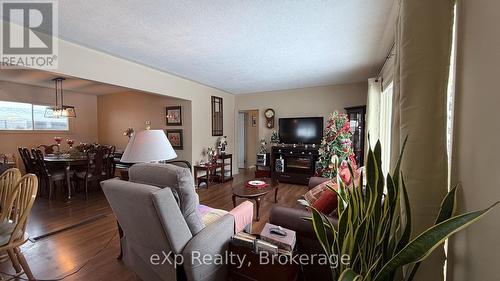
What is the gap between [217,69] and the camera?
3830 millimetres

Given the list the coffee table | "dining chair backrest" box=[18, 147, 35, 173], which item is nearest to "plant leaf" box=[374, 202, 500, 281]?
the coffee table

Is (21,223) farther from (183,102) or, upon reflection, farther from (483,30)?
(183,102)

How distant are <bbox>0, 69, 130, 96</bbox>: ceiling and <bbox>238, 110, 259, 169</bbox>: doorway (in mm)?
3833

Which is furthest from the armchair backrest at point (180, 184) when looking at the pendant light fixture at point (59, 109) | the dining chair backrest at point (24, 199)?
the pendant light fixture at point (59, 109)

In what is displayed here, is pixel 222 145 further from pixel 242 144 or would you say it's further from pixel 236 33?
pixel 236 33

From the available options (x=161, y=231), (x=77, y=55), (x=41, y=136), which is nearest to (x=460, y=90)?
(x=161, y=231)

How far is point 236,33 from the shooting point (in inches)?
95.1

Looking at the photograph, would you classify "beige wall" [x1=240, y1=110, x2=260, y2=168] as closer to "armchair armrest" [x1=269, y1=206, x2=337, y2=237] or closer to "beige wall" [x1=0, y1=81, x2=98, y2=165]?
"beige wall" [x1=0, y1=81, x2=98, y2=165]

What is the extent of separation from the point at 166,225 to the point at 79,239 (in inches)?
80.6

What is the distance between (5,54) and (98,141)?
204 inches

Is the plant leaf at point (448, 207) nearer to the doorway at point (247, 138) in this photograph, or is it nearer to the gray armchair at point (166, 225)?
the gray armchair at point (166, 225)

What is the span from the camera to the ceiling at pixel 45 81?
4129 millimetres

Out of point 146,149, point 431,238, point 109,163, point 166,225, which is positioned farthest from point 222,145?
point 431,238

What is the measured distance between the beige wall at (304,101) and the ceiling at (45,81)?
3414 mm
